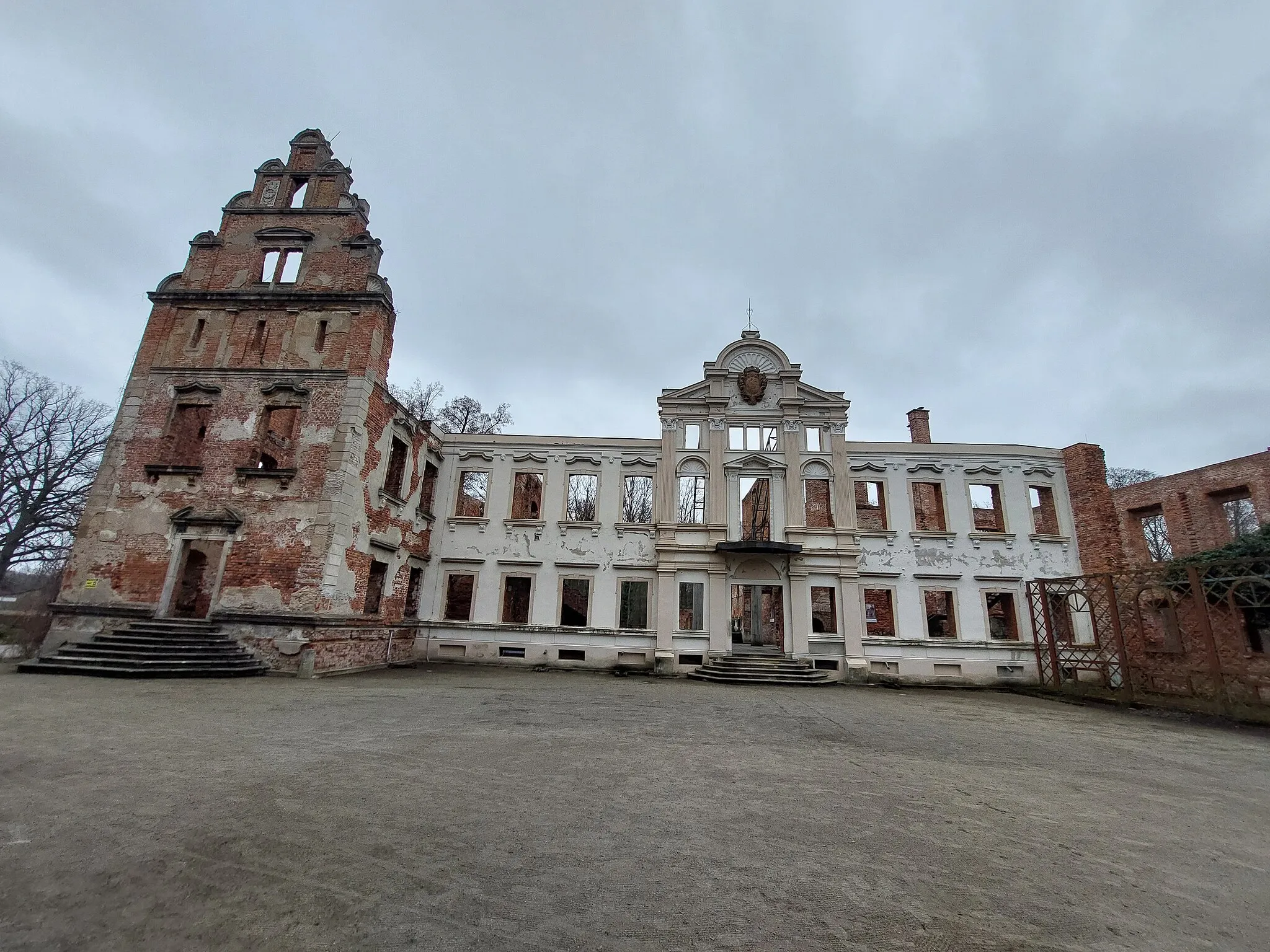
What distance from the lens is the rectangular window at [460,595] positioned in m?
19.4

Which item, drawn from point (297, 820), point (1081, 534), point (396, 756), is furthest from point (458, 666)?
point (1081, 534)

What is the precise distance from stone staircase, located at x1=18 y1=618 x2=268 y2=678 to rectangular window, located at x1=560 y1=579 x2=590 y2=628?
889 cm

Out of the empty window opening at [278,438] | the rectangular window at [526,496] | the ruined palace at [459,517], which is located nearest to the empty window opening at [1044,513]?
the ruined palace at [459,517]

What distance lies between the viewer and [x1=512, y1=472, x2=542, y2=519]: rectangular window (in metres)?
20.4

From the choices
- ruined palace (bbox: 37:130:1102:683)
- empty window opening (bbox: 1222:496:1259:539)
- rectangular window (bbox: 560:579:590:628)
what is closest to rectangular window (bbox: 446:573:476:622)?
ruined palace (bbox: 37:130:1102:683)

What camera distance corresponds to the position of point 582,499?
91.0 ft

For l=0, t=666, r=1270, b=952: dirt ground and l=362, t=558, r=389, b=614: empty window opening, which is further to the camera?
l=362, t=558, r=389, b=614: empty window opening

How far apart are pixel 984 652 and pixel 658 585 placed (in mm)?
10798

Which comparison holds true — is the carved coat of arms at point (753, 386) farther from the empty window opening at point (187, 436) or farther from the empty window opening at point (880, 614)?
the empty window opening at point (187, 436)

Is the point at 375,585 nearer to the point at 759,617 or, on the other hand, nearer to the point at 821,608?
the point at 759,617

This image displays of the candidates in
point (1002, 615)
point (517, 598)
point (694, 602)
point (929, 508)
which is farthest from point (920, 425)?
point (517, 598)

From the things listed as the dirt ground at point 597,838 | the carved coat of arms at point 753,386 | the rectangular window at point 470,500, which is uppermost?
the carved coat of arms at point 753,386

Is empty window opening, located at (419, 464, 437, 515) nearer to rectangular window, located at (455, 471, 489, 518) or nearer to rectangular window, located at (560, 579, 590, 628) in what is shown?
rectangular window, located at (455, 471, 489, 518)

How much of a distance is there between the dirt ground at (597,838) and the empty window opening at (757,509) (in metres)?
11.4
